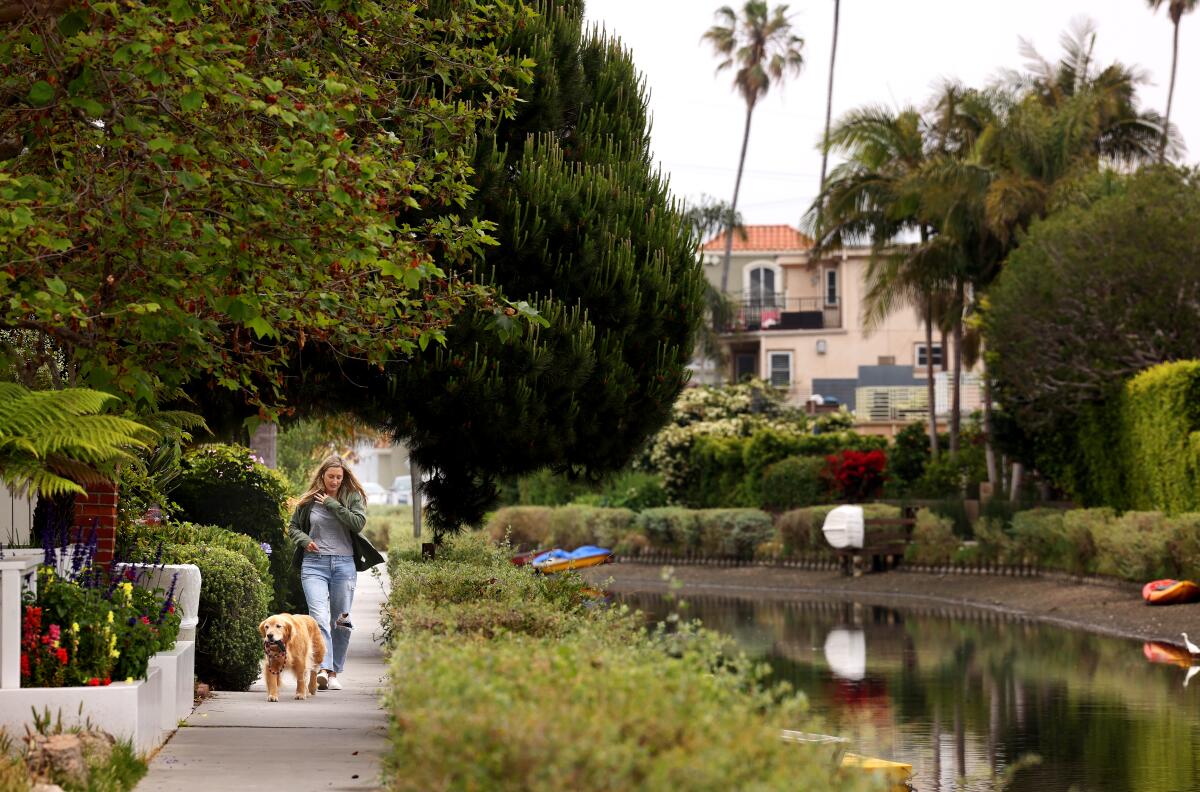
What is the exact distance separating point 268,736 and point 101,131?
4.16 metres

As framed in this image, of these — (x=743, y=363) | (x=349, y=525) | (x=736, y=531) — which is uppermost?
(x=743, y=363)

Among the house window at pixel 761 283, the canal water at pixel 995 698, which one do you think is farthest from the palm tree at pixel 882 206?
the house window at pixel 761 283

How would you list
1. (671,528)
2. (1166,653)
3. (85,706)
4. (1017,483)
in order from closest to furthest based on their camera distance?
(85,706), (1166,653), (1017,483), (671,528)

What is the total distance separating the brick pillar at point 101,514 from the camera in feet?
44.0

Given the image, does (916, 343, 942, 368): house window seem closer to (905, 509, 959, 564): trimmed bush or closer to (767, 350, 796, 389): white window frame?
(767, 350, 796, 389): white window frame

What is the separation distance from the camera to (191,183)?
9625 millimetres

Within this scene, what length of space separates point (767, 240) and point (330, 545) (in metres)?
69.8

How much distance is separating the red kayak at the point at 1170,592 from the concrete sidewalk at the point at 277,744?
656 inches

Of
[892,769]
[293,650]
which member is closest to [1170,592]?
[892,769]

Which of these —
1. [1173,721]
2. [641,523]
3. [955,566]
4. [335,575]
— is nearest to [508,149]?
[335,575]

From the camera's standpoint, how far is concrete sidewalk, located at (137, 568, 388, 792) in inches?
392

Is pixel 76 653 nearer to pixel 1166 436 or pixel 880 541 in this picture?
pixel 1166 436

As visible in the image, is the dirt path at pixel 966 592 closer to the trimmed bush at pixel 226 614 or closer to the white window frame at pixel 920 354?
the trimmed bush at pixel 226 614

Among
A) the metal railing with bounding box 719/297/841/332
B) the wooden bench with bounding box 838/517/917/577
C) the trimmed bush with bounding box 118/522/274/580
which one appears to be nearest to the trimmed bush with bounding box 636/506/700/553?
the wooden bench with bounding box 838/517/917/577
